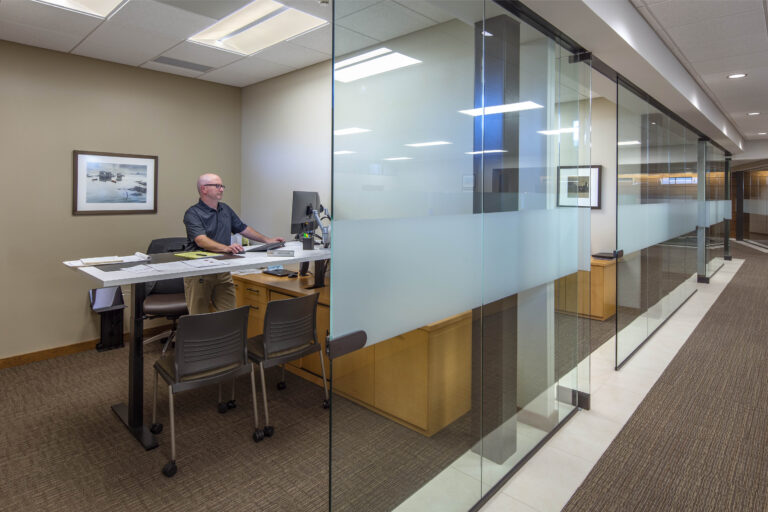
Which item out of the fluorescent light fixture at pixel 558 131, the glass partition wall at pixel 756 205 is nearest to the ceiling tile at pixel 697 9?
the fluorescent light fixture at pixel 558 131

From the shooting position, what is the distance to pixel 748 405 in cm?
245

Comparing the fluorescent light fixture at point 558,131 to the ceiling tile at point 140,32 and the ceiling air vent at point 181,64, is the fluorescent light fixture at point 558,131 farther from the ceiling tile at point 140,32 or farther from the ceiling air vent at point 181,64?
the ceiling air vent at point 181,64

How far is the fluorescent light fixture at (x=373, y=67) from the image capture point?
41.2 inches

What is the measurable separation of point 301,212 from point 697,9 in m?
2.54

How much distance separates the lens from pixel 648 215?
11.1 feet

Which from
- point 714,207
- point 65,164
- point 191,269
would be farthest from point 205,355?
point 714,207

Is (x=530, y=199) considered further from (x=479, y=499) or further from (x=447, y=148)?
(x=479, y=499)

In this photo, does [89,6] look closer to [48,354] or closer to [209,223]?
[209,223]

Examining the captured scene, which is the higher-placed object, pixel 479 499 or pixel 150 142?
pixel 150 142

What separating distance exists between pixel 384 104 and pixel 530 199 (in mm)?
964

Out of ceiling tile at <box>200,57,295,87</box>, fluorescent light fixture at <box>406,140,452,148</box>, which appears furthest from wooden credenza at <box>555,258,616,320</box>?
ceiling tile at <box>200,57,295,87</box>

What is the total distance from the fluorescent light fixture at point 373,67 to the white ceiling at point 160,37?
5.09 feet

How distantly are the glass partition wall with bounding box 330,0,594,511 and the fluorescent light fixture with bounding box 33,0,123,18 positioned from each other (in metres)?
2.18

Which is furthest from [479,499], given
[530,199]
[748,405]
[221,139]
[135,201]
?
[221,139]
